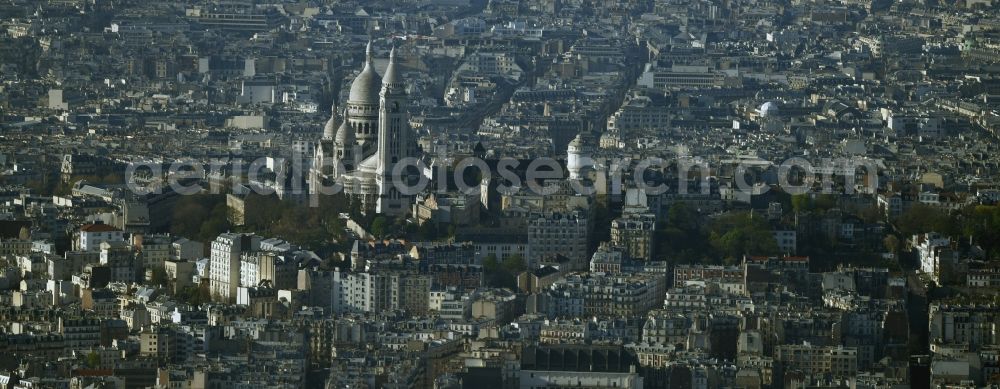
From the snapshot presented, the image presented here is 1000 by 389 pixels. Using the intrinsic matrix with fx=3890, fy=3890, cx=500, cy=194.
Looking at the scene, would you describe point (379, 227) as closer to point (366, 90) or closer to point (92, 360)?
point (366, 90)

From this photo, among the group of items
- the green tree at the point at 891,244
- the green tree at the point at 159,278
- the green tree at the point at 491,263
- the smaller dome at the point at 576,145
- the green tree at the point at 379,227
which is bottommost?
the green tree at the point at 159,278

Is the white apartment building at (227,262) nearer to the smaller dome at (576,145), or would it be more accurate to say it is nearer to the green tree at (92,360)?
the green tree at (92,360)

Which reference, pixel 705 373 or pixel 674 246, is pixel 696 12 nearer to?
pixel 674 246

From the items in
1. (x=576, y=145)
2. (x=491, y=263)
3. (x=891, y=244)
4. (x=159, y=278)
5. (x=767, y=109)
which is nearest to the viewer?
(x=159, y=278)

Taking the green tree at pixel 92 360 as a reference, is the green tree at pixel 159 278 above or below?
above

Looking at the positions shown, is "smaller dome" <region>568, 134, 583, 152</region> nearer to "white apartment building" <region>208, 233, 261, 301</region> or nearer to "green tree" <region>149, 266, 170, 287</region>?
"white apartment building" <region>208, 233, 261, 301</region>

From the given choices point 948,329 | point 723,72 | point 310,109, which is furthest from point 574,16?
point 948,329

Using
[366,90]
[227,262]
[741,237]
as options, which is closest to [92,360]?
[227,262]

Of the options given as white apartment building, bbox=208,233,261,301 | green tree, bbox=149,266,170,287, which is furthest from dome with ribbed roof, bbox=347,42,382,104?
green tree, bbox=149,266,170,287

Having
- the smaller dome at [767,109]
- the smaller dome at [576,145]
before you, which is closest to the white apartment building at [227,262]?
the smaller dome at [576,145]

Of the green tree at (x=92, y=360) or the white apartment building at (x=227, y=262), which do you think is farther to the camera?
the white apartment building at (x=227, y=262)
